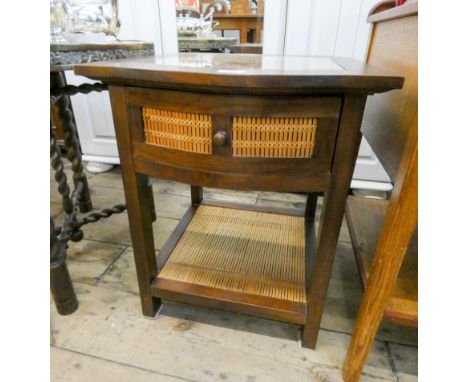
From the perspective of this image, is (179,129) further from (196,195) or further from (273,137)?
(196,195)

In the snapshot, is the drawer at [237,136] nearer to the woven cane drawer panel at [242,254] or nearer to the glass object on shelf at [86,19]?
the woven cane drawer panel at [242,254]

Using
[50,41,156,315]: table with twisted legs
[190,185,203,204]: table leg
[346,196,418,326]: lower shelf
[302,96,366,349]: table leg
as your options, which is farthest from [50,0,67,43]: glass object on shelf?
[346,196,418,326]: lower shelf

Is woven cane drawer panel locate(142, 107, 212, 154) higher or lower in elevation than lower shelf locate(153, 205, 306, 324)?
higher

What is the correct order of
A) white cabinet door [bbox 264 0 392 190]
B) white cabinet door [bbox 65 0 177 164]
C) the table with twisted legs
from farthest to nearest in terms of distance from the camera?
white cabinet door [bbox 65 0 177 164] → white cabinet door [bbox 264 0 392 190] → the table with twisted legs

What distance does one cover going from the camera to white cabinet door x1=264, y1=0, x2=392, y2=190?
1027 mm

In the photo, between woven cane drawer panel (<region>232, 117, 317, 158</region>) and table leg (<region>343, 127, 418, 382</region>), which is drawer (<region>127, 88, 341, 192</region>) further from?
table leg (<region>343, 127, 418, 382</region>)

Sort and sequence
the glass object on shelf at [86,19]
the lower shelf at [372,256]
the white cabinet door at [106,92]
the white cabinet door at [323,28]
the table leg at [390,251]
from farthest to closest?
the white cabinet door at [106,92]
the white cabinet door at [323,28]
the glass object on shelf at [86,19]
the lower shelf at [372,256]
the table leg at [390,251]

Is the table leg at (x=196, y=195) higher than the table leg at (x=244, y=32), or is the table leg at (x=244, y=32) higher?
the table leg at (x=244, y=32)

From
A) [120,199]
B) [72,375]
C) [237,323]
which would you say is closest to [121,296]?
[72,375]

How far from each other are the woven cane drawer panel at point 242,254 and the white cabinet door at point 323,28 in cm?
60

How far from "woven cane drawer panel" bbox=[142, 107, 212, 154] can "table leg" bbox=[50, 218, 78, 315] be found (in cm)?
40

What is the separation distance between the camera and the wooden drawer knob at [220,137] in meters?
0.47

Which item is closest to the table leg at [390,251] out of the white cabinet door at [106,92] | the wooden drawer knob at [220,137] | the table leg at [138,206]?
the wooden drawer knob at [220,137]
